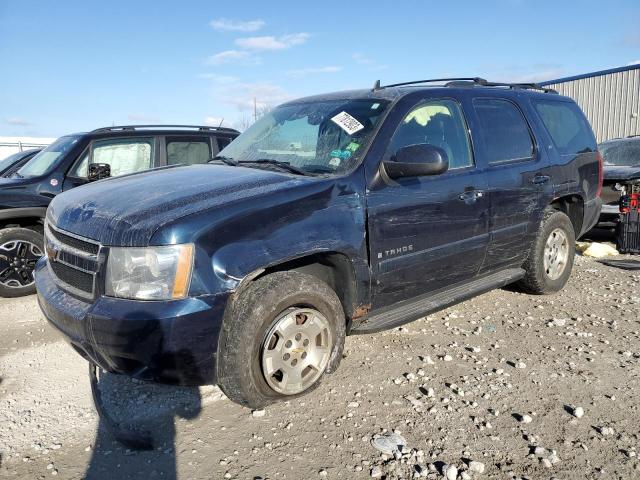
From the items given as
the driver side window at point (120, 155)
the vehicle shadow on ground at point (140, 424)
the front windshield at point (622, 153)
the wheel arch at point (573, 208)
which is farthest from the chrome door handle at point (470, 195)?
the front windshield at point (622, 153)

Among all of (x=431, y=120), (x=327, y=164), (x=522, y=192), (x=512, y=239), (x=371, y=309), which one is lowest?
(x=371, y=309)

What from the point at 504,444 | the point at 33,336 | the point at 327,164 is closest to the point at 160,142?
the point at 33,336

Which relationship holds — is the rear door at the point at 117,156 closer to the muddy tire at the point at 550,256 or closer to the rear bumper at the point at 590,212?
the muddy tire at the point at 550,256

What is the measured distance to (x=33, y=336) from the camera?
13.8ft

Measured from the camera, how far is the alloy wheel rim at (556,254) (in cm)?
471

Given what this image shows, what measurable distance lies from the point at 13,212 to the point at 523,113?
16.4ft

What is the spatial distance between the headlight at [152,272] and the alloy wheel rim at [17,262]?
3326mm

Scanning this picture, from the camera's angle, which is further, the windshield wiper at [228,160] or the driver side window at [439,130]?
the windshield wiper at [228,160]

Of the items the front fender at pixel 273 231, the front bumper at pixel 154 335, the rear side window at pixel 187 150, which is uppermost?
the rear side window at pixel 187 150

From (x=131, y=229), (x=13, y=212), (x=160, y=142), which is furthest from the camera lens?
(x=160, y=142)

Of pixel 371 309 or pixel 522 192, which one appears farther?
pixel 522 192

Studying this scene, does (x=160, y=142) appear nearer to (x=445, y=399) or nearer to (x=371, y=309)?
(x=371, y=309)

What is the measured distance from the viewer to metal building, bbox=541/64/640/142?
1817 centimetres

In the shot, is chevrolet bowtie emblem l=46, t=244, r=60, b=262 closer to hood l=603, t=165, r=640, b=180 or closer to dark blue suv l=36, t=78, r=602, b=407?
dark blue suv l=36, t=78, r=602, b=407
